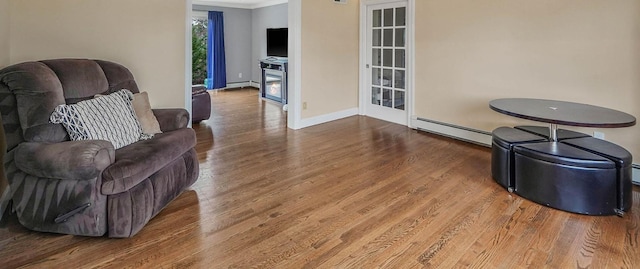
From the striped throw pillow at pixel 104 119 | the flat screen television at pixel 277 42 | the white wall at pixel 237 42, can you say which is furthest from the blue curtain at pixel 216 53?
the striped throw pillow at pixel 104 119

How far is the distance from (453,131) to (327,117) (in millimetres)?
1861

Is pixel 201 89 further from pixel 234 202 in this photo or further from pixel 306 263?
pixel 306 263

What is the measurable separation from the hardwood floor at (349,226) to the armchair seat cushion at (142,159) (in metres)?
0.35

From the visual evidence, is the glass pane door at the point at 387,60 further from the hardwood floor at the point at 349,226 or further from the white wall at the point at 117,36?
the white wall at the point at 117,36

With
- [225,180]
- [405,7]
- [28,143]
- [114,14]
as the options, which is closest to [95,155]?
[28,143]

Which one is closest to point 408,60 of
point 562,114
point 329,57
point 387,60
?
point 387,60

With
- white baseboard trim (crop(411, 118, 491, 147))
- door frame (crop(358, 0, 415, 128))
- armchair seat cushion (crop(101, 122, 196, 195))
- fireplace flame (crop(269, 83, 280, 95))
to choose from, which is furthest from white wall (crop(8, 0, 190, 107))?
fireplace flame (crop(269, 83, 280, 95))

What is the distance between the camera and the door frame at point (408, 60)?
4828 mm

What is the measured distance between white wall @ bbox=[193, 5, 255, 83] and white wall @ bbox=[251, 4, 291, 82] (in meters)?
0.12

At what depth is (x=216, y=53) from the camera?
351 inches

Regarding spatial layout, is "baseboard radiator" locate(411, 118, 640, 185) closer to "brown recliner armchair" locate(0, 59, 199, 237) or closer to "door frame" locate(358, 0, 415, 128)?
"door frame" locate(358, 0, 415, 128)

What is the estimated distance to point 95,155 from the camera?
1.96m

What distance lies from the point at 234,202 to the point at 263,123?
287cm

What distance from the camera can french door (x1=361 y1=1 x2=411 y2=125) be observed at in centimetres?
511
